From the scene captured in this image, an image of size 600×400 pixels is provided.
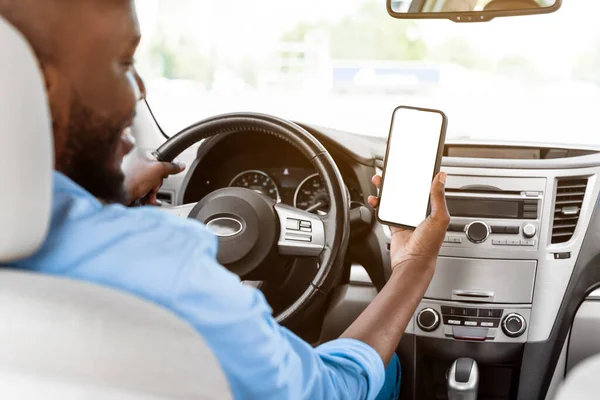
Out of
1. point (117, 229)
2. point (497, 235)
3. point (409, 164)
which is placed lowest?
point (497, 235)

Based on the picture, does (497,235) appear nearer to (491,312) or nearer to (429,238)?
(491,312)

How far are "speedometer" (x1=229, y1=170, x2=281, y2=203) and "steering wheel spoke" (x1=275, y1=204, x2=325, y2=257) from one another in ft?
1.17

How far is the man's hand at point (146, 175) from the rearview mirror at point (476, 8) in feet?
2.62

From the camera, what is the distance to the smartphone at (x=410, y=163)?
2.04 metres

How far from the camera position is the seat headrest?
93 cm

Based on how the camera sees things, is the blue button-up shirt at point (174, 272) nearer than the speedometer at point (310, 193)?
Yes

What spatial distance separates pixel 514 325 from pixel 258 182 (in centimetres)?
→ 94

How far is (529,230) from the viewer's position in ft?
8.21

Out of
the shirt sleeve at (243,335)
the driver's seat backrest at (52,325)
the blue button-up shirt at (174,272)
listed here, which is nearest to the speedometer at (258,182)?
the shirt sleeve at (243,335)

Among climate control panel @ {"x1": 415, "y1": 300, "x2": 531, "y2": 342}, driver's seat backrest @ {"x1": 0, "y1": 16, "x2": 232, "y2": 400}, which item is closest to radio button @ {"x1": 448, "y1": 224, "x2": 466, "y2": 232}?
climate control panel @ {"x1": 415, "y1": 300, "x2": 531, "y2": 342}

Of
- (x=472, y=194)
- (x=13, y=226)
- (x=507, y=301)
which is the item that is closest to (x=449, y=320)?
(x=507, y=301)

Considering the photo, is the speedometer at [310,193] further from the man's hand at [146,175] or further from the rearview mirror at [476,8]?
the rearview mirror at [476,8]

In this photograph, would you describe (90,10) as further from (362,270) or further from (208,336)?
(362,270)

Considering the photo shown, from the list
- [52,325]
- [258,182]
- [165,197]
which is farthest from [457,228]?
[52,325]
